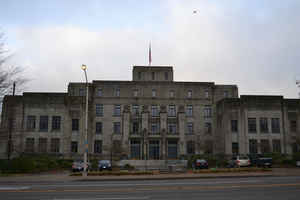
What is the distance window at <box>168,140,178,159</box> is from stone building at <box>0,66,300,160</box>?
0.19 meters

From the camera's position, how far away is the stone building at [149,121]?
171 feet

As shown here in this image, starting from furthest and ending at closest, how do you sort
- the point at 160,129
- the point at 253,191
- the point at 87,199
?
the point at 160,129
the point at 253,191
the point at 87,199

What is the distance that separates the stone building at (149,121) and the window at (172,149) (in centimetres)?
19

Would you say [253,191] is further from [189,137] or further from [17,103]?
[17,103]

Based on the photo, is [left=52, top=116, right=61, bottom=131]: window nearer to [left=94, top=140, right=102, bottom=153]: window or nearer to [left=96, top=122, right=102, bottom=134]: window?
[left=96, top=122, right=102, bottom=134]: window

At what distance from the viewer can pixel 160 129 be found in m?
56.2

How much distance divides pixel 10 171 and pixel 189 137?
3505 centimetres

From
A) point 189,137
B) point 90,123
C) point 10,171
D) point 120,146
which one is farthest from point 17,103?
point 189,137

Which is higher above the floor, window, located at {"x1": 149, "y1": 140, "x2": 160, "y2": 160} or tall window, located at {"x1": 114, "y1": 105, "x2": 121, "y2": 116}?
tall window, located at {"x1": 114, "y1": 105, "x2": 121, "y2": 116}

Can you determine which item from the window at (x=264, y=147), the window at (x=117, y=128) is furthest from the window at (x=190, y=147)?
the window at (x=117, y=128)

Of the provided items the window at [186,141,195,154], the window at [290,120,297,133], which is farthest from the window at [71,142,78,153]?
the window at [290,120,297,133]

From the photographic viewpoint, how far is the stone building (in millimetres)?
52219

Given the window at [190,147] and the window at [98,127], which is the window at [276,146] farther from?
the window at [98,127]

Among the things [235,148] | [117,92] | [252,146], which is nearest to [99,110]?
[117,92]
